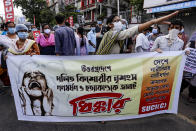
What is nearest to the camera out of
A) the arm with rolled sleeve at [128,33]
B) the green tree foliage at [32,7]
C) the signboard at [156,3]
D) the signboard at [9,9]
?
the arm with rolled sleeve at [128,33]

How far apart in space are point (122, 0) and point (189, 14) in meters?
18.4

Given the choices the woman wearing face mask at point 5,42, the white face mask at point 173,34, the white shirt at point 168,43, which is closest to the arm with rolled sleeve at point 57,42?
the woman wearing face mask at point 5,42

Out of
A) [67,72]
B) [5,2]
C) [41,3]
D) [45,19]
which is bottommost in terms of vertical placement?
[67,72]

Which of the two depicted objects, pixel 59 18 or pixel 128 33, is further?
pixel 59 18

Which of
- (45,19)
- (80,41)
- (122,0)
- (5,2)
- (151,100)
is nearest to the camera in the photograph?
(151,100)

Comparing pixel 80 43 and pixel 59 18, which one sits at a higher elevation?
pixel 59 18

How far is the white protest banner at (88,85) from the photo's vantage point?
84.3 inches

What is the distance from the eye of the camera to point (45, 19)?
100ft

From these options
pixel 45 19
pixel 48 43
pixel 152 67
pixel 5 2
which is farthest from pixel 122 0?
pixel 152 67

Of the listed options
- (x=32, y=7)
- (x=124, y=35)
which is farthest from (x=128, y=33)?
(x=32, y=7)

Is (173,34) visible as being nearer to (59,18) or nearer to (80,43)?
(59,18)

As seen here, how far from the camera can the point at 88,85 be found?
215cm

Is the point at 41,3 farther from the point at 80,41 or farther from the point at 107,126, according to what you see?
the point at 107,126

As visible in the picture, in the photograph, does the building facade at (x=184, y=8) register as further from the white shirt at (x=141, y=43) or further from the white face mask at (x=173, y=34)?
the white face mask at (x=173, y=34)
